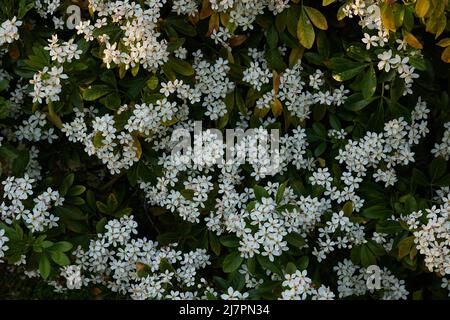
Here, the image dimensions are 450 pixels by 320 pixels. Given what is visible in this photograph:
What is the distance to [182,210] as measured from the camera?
2.86m

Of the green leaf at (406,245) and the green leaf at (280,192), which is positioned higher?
the green leaf at (280,192)

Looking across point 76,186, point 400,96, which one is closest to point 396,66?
point 400,96

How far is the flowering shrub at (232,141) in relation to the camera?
2701mm

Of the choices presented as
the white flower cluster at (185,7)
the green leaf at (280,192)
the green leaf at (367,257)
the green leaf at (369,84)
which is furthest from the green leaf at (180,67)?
the green leaf at (367,257)

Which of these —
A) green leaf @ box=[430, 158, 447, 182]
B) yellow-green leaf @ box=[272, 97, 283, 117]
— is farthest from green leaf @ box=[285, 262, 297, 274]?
green leaf @ box=[430, 158, 447, 182]

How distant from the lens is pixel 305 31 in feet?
8.97

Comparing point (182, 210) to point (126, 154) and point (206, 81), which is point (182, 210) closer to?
point (126, 154)

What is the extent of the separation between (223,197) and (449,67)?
110cm

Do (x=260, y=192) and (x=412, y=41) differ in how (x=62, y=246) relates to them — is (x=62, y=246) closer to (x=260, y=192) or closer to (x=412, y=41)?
(x=260, y=192)

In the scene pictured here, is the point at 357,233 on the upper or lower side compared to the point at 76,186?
lower

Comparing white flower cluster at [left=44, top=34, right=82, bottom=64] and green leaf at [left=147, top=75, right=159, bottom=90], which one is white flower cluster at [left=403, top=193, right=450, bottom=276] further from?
white flower cluster at [left=44, top=34, right=82, bottom=64]

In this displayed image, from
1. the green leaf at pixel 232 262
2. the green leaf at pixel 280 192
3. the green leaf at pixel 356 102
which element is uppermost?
the green leaf at pixel 356 102

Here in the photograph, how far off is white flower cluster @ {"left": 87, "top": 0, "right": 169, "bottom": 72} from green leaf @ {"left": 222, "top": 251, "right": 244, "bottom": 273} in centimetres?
76

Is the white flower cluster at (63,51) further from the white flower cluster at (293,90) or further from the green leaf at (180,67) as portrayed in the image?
the white flower cluster at (293,90)
